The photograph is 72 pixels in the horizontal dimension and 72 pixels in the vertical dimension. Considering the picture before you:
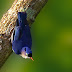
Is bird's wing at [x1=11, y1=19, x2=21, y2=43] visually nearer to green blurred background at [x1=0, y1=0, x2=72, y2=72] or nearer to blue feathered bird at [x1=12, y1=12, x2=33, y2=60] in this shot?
blue feathered bird at [x1=12, y1=12, x2=33, y2=60]

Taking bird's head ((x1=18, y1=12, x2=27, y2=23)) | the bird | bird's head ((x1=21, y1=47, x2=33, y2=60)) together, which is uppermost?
bird's head ((x1=18, y1=12, x2=27, y2=23))

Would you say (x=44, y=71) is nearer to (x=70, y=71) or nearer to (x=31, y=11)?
(x=70, y=71)

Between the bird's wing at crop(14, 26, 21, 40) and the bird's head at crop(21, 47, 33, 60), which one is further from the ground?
the bird's wing at crop(14, 26, 21, 40)

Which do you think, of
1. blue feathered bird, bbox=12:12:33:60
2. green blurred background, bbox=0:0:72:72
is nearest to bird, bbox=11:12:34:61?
blue feathered bird, bbox=12:12:33:60

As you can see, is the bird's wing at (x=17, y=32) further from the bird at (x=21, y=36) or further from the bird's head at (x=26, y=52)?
the bird's head at (x=26, y=52)

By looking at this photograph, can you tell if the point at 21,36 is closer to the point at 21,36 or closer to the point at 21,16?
the point at 21,36

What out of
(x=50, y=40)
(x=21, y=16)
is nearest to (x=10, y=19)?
(x=21, y=16)
